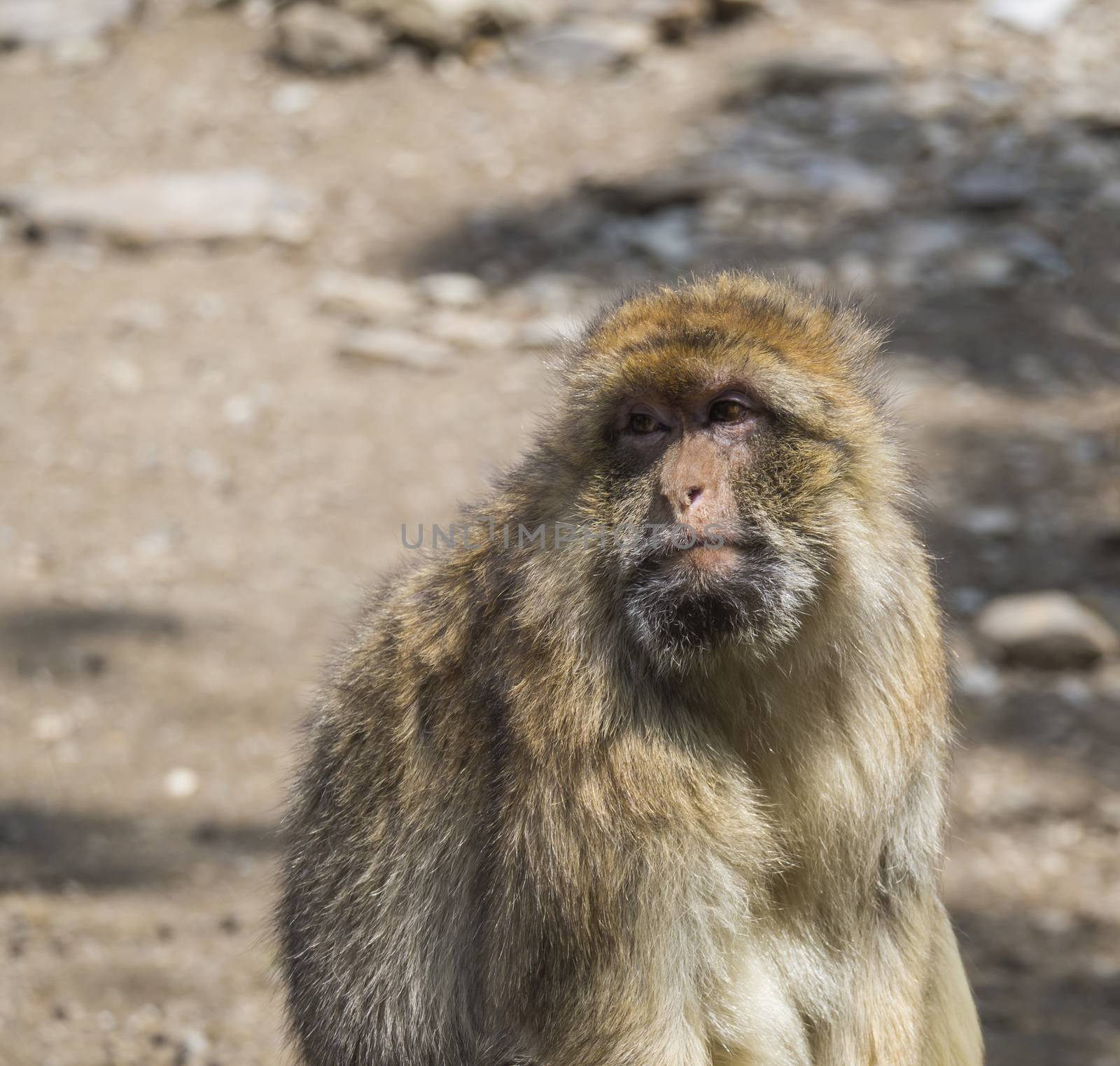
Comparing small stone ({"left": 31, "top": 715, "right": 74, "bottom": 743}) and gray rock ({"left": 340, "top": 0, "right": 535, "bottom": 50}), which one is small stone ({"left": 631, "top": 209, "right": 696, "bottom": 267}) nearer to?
gray rock ({"left": 340, "top": 0, "right": 535, "bottom": 50})

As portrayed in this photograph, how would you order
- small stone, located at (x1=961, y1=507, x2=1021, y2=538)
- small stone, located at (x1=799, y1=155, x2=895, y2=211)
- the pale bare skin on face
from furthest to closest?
small stone, located at (x1=799, y1=155, x2=895, y2=211)
small stone, located at (x1=961, y1=507, x2=1021, y2=538)
the pale bare skin on face

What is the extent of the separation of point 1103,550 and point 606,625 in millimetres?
4032

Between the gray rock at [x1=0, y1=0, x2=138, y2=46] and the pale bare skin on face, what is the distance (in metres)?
8.87

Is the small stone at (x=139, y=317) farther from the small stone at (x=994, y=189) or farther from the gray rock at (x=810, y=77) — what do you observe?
the small stone at (x=994, y=189)

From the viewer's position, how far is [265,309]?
829cm

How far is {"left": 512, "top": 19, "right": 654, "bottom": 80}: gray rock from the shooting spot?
9781 mm

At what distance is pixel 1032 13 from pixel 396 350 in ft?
15.8

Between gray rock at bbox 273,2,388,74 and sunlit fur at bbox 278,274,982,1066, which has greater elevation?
sunlit fur at bbox 278,274,982,1066

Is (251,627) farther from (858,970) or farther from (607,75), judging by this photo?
(607,75)

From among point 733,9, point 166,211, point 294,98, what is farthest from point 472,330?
point 733,9

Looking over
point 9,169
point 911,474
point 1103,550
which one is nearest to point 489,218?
point 9,169

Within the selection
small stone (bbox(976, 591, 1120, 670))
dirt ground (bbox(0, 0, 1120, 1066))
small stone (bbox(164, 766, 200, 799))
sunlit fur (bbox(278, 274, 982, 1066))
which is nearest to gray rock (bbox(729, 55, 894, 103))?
dirt ground (bbox(0, 0, 1120, 1066))

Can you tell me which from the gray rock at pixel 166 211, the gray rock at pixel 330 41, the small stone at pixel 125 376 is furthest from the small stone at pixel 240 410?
the gray rock at pixel 330 41

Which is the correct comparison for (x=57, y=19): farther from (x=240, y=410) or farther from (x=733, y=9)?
(x=733, y=9)
